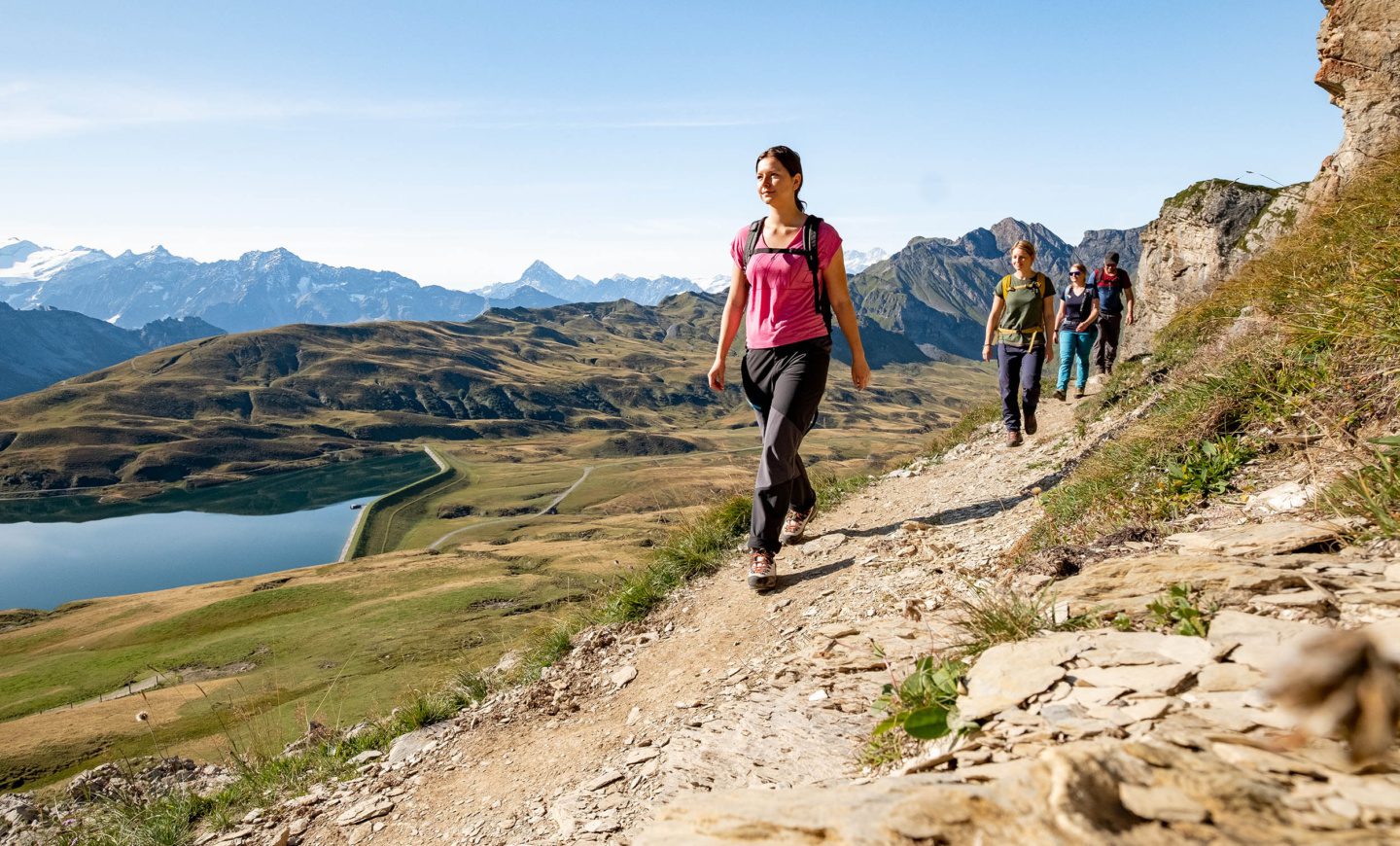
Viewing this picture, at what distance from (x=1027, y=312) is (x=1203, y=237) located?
20.6m

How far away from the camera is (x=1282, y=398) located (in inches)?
229

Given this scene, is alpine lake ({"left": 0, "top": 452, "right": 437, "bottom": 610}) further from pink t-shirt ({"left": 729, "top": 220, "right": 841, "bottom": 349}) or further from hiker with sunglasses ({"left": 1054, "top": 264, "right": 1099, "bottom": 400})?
pink t-shirt ({"left": 729, "top": 220, "right": 841, "bottom": 349})

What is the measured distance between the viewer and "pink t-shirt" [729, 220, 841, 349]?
22.3ft

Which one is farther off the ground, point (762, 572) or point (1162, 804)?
point (1162, 804)

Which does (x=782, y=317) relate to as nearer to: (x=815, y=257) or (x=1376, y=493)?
(x=815, y=257)

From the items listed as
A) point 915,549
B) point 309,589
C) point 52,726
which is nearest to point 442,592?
point 309,589

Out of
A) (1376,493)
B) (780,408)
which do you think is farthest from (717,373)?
(1376,493)


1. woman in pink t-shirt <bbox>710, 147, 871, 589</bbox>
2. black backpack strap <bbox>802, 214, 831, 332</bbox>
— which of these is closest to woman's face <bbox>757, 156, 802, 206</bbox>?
woman in pink t-shirt <bbox>710, 147, 871, 589</bbox>

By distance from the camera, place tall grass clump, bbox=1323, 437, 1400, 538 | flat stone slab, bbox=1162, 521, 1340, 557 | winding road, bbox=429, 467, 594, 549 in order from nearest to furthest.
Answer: tall grass clump, bbox=1323, 437, 1400, 538, flat stone slab, bbox=1162, 521, 1340, 557, winding road, bbox=429, 467, 594, 549

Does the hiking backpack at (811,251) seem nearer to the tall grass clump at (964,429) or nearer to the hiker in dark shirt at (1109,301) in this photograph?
the tall grass clump at (964,429)

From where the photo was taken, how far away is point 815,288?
6.89 meters

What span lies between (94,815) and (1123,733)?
8.61m

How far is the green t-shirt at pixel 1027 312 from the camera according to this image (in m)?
11.9

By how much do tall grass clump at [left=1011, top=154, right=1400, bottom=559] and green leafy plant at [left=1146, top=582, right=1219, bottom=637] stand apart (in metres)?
1.08
